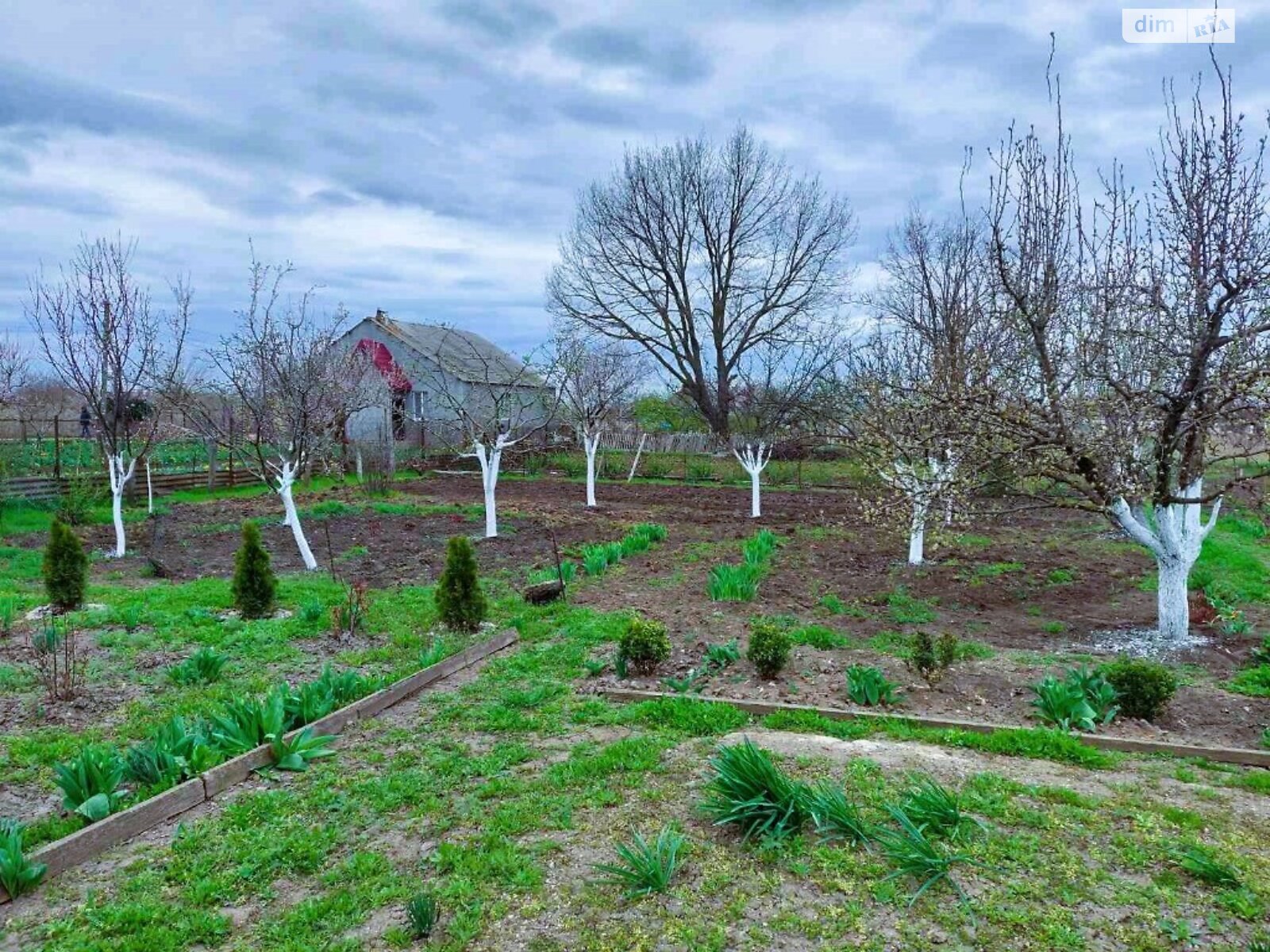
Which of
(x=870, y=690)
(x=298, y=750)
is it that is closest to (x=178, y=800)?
(x=298, y=750)

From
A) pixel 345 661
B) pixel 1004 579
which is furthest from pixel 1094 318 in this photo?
pixel 345 661

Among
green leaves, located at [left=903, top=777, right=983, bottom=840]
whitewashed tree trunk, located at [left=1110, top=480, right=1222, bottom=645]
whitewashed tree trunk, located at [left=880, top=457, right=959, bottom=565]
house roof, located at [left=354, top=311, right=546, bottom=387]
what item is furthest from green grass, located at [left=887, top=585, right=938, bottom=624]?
house roof, located at [left=354, top=311, right=546, bottom=387]

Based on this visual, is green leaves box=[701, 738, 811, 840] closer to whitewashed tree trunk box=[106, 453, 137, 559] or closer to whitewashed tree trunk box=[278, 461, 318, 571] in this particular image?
whitewashed tree trunk box=[278, 461, 318, 571]

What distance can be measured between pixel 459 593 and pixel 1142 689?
5.24 meters

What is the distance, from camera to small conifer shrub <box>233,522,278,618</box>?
7.24 meters

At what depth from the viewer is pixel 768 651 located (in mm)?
5297

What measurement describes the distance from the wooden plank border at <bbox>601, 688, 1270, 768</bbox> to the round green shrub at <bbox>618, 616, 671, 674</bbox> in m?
0.31

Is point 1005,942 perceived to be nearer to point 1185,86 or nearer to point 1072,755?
point 1072,755

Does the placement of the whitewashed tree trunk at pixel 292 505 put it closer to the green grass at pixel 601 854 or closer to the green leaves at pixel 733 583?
the green grass at pixel 601 854

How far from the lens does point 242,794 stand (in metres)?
3.77

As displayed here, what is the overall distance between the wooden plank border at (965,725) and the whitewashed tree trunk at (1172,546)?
9.33ft

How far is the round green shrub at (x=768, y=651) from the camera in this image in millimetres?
5301

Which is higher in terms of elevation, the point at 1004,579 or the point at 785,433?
the point at 785,433

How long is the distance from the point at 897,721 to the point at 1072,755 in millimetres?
915
